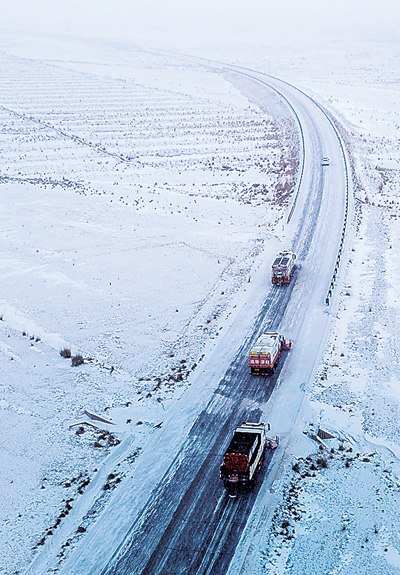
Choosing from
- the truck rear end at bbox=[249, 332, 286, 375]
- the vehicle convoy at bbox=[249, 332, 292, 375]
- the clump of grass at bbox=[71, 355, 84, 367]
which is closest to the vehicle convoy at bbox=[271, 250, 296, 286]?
the vehicle convoy at bbox=[249, 332, 292, 375]

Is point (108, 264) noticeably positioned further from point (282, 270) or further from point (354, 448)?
point (354, 448)

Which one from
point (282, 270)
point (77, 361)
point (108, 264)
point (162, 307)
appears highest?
point (282, 270)

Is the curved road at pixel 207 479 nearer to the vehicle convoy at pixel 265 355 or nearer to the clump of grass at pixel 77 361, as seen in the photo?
the vehicle convoy at pixel 265 355

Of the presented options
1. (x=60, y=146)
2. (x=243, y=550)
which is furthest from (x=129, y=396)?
(x=60, y=146)

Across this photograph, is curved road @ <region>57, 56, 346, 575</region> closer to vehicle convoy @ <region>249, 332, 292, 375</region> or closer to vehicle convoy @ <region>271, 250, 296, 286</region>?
vehicle convoy @ <region>249, 332, 292, 375</region>

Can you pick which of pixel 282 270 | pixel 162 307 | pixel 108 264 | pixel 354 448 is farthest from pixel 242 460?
pixel 108 264
